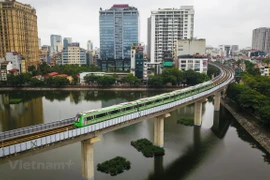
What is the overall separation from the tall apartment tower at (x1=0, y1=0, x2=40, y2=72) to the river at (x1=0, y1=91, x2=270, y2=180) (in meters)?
52.3

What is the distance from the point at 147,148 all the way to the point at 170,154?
3.02 metres

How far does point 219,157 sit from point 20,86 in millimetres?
66997

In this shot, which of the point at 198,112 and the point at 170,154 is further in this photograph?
the point at 198,112

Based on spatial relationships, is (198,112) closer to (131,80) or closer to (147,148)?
Answer: (147,148)

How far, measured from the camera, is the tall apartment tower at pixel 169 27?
105 metres

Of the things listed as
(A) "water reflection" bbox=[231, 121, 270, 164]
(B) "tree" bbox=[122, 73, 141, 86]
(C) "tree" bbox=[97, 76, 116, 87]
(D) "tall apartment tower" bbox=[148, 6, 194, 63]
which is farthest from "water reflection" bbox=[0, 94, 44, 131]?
(D) "tall apartment tower" bbox=[148, 6, 194, 63]

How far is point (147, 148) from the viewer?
30094 millimetres

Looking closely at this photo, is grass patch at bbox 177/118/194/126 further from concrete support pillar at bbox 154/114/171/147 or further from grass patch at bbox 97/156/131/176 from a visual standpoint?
grass patch at bbox 97/156/131/176

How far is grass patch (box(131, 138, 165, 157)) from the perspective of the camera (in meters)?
29.2

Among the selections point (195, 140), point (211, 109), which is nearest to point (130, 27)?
point (211, 109)

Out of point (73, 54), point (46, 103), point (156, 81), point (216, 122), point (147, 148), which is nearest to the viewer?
point (147, 148)

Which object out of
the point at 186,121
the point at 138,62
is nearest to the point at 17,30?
the point at 138,62

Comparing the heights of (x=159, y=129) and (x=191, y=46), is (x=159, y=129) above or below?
below

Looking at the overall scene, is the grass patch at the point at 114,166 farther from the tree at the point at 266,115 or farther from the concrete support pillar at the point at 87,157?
the tree at the point at 266,115
